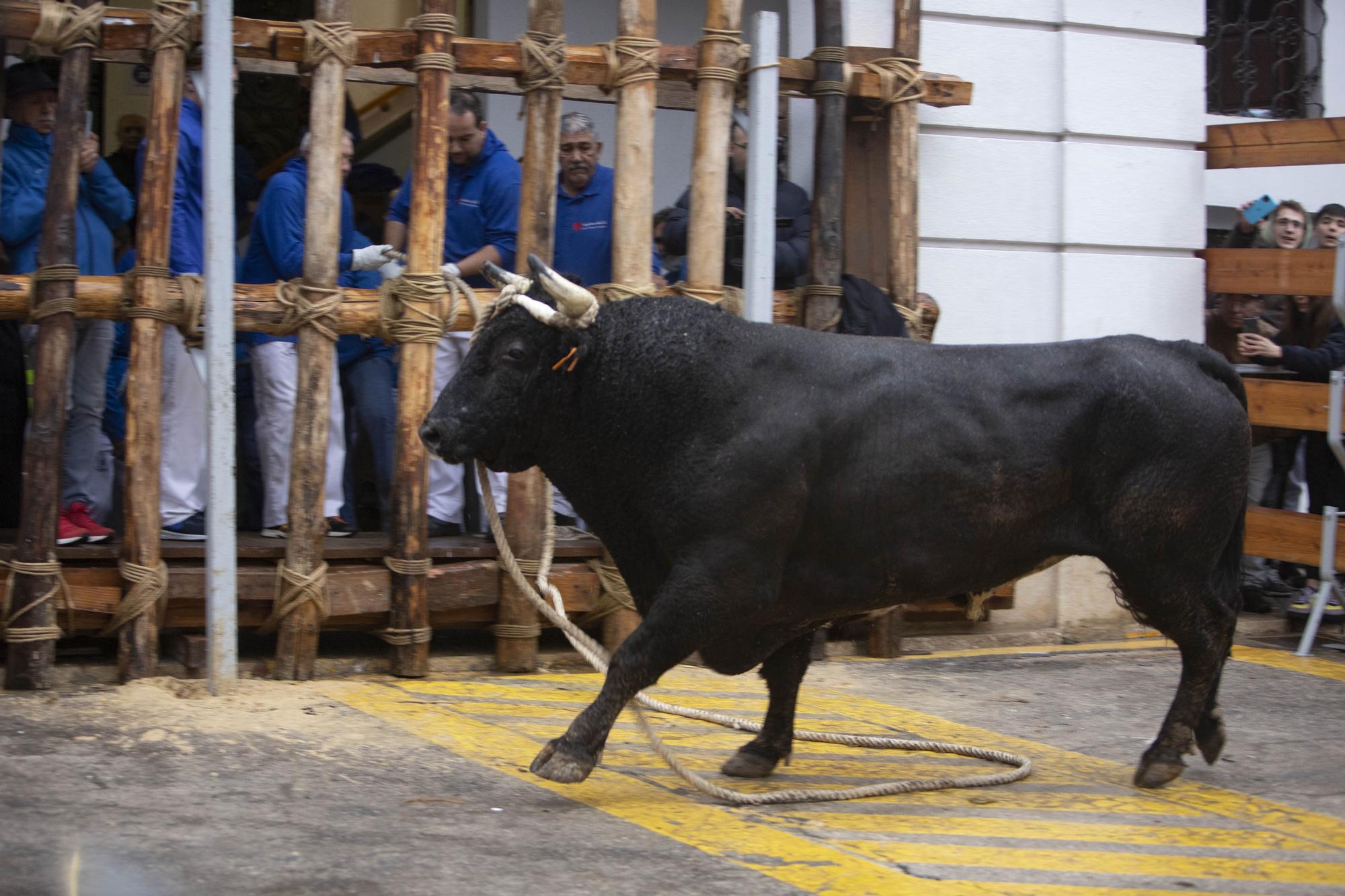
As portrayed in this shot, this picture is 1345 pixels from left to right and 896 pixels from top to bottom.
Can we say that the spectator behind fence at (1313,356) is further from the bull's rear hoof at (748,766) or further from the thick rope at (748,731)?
the bull's rear hoof at (748,766)

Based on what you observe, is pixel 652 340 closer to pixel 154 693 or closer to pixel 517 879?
pixel 517 879

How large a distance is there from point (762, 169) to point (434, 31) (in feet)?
5.30

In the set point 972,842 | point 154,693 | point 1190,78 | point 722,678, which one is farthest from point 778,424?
point 1190,78

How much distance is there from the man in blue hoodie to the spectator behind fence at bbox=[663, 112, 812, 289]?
2.77 feet

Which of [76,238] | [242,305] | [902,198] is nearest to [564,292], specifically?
[242,305]

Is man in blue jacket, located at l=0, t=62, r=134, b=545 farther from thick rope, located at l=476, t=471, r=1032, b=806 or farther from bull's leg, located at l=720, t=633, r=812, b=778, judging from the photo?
bull's leg, located at l=720, t=633, r=812, b=778

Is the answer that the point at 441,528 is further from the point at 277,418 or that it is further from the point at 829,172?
the point at 829,172

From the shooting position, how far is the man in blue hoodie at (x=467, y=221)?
7242 millimetres

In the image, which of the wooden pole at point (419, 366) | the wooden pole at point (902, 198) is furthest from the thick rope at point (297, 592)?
the wooden pole at point (902, 198)

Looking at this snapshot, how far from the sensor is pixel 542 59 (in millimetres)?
6605

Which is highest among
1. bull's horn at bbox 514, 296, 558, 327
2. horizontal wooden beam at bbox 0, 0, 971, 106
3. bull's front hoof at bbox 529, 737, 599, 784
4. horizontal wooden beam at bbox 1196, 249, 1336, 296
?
horizontal wooden beam at bbox 0, 0, 971, 106

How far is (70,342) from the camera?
19.7 ft

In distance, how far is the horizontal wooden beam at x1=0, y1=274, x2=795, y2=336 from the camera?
6043mm

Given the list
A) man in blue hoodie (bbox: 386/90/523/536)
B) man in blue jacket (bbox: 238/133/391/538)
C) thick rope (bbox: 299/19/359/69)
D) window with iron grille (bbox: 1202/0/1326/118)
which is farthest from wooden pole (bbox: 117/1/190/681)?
window with iron grille (bbox: 1202/0/1326/118)
